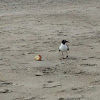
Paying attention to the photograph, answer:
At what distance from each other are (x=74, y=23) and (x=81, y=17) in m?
1.58

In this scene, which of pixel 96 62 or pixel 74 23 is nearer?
pixel 96 62

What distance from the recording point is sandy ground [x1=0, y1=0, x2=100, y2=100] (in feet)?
23.6

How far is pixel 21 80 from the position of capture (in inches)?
307

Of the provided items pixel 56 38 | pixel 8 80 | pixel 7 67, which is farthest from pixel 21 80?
pixel 56 38

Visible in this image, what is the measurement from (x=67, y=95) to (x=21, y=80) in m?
1.36

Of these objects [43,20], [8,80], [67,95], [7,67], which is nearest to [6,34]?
[43,20]

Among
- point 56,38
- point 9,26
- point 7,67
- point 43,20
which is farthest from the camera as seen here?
point 43,20

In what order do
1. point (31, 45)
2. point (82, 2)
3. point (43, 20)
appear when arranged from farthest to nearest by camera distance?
point (82, 2), point (43, 20), point (31, 45)

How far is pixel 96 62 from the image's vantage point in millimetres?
9266

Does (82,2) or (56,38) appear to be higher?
(82,2)

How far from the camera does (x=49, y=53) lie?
1021 centimetres

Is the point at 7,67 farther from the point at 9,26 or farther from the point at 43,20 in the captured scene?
the point at 43,20

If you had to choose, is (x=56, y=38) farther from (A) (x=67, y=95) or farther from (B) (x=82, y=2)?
(B) (x=82, y=2)

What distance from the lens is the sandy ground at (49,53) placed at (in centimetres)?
720
